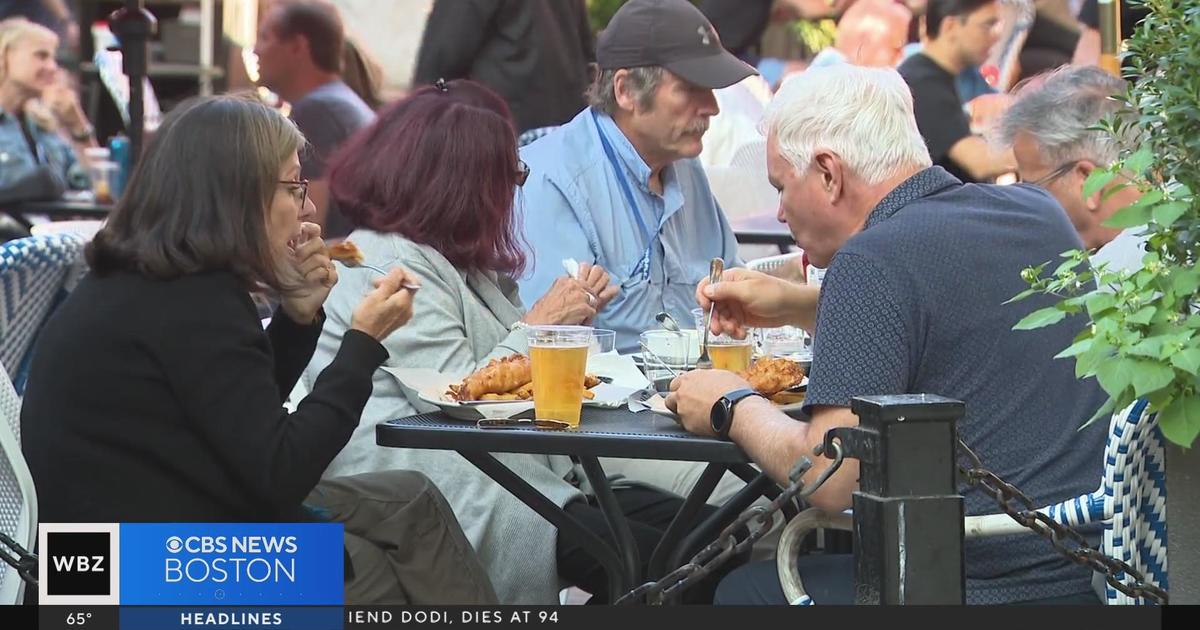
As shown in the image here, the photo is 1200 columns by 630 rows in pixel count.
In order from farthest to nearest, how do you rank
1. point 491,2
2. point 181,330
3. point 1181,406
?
point 491,2 → point 181,330 → point 1181,406

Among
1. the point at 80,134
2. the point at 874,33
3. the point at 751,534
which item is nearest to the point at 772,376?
the point at 751,534

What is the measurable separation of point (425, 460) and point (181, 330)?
0.86 m

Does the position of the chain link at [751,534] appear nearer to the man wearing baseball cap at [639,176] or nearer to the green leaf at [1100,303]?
the green leaf at [1100,303]

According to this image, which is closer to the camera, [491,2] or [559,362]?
[559,362]

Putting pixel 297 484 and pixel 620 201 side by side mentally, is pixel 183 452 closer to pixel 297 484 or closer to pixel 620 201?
pixel 297 484

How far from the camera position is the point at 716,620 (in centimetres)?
263

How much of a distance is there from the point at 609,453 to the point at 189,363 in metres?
0.68

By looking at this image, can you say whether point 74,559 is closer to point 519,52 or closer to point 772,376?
point 772,376

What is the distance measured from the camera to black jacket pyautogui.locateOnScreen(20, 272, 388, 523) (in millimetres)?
2545

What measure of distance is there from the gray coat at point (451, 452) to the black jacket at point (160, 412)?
604mm

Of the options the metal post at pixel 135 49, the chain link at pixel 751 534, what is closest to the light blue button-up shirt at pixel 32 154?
the metal post at pixel 135 49

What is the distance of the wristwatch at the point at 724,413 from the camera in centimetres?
266

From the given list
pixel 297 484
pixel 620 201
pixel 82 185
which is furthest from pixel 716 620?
pixel 82 185

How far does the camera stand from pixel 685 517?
2.99 meters
